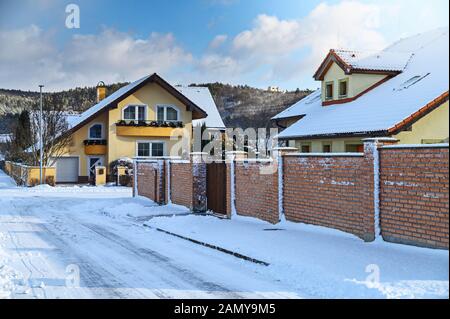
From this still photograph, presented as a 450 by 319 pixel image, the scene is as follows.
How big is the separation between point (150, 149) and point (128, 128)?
7.73 ft

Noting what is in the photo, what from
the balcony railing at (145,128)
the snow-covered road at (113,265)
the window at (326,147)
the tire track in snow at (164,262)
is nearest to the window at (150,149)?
the balcony railing at (145,128)

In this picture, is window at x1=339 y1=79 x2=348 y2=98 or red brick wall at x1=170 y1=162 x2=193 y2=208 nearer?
red brick wall at x1=170 y1=162 x2=193 y2=208

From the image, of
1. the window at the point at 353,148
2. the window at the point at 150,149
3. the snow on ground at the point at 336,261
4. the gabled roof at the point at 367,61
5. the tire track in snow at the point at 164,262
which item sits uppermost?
the gabled roof at the point at 367,61

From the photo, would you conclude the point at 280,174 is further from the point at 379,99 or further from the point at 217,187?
the point at 379,99

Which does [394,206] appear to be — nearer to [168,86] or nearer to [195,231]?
[195,231]

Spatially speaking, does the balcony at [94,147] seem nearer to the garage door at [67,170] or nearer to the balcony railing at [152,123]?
the garage door at [67,170]

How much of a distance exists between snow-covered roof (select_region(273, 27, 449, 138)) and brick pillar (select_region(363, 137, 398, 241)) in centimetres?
731

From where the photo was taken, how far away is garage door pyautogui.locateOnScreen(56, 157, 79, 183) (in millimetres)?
35594

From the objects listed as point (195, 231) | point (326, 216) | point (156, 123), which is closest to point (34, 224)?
point (195, 231)

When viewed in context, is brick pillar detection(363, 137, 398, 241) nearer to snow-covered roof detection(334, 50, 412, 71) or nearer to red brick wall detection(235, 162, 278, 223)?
red brick wall detection(235, 162, 278, 223)

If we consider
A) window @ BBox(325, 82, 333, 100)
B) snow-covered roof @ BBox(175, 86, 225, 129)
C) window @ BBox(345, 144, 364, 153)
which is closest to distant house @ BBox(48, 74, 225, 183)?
snow-covered roof @ BBox(175, 86, 225, 129)

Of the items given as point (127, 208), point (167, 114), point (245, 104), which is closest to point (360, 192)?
point (127, 208)

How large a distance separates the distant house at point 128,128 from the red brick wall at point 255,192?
21190 millimetres

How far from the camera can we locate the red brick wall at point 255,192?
13500 mm
